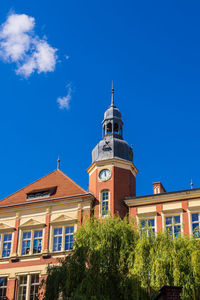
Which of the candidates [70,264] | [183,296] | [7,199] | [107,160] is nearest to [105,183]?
[107,160]

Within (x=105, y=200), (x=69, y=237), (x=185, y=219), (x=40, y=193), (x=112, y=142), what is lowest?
(x=69, y=237)

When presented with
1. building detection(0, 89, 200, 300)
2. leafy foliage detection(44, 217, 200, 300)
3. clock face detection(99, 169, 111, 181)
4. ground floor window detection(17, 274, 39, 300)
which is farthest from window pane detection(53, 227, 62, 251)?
leafy foliage detection(44, 217, 200, 300)

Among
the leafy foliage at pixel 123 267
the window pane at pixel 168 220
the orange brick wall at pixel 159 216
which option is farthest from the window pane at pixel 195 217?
the leafy foliage at pixel 123 267

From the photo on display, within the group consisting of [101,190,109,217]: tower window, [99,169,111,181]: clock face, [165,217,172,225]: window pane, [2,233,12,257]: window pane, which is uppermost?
[99,169,111,181]: clock face

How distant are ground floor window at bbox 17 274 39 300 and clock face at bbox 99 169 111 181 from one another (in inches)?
344

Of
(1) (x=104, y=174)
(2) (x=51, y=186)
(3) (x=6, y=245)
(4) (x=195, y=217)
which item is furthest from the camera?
(2) (x=51, y=186)

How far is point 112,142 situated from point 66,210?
21.9 ft

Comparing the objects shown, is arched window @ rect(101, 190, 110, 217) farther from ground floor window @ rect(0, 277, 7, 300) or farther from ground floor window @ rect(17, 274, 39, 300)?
ground floor window @ rect(0, 277, 7, 300)

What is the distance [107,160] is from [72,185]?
341 cm

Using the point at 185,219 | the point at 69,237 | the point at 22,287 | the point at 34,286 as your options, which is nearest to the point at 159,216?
the point at 185,219

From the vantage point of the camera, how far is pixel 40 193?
127 ft

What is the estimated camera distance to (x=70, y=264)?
89.7ft

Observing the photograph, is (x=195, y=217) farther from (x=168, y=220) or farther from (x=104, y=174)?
(x=104, y=174)

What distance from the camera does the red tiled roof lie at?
37.9m
